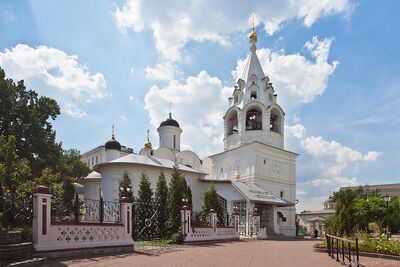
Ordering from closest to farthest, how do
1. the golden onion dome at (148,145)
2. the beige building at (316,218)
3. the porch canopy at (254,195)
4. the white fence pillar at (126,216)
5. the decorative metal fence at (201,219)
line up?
the white fence pillar at (126,216), the decorative metal fence at (201,219), the porch canopy at (254,195), the golden onion dome at (148,145), the beige building at (316,218)

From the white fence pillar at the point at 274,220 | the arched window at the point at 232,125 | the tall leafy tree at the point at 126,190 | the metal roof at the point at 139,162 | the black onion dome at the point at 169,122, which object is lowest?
the white fence pillar at the point at 274,220

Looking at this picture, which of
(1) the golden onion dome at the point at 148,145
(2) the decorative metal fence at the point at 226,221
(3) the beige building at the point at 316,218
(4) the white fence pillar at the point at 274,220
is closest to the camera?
(2) the decorative metal fence at the point at 226,221

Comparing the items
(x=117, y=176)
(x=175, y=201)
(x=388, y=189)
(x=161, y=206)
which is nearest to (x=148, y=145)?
(x=117, y=176)

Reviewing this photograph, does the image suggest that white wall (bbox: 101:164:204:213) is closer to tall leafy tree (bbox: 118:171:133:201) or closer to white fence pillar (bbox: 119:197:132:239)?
tall leafy tree (bbox: 118:171:133:201)

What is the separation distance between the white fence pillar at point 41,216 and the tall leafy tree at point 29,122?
22.9 metres

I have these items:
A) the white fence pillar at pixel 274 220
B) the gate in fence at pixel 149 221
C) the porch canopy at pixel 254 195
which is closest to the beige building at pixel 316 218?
the white fence pillar at pixel 274 220

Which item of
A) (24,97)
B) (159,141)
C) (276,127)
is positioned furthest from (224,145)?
(24,97)

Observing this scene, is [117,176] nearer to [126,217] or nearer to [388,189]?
[126,217]

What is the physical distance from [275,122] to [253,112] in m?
3.32

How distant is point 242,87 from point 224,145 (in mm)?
6714

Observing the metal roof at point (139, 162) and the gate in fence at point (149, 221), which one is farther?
the metal roof at point (139, 162)

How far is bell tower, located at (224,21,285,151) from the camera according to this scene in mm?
40094

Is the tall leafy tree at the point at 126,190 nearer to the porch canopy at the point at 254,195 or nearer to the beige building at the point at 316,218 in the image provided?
the porch canopy at the point at 254,195

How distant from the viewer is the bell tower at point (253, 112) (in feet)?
132
